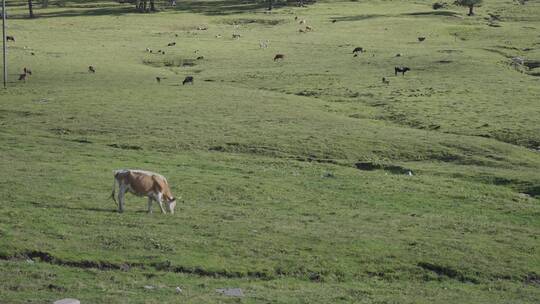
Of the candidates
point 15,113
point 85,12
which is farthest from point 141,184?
point 85,12

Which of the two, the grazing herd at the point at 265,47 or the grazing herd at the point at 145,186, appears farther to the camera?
the grazing herd at the point at 265,47

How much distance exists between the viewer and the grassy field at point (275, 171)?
65.3ft

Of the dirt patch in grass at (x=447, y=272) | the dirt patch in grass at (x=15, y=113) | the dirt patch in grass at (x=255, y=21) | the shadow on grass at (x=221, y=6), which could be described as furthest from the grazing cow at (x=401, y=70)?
the shadow on grass at (x=221, y=6)

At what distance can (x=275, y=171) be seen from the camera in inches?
1324

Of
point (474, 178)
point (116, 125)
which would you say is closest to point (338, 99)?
point (116, 125)

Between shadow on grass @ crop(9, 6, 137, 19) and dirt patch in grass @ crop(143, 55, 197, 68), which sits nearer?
dirt patch in grass @ crop(143, 55, 197, 68)

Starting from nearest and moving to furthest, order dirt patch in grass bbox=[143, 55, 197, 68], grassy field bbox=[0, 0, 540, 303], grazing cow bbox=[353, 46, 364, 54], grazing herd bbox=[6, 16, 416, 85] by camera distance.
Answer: grassy field bbox=[0, 0, 540, 303] < grazing herd bbox=[6, 16, 416, 85] < dirt patch in grass bbox=[143, 55, 197, 68] < grazing cow bbox=[353, 46, 364, 54]

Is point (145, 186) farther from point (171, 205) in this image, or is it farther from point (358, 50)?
point (358, 50)

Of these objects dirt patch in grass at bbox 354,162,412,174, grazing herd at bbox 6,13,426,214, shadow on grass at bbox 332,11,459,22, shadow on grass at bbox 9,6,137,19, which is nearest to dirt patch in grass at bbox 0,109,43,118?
dirt patch in grass at bbox 354,162,412,174

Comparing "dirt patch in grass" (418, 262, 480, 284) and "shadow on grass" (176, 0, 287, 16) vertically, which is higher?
"shadow on grass" (176, 0, 287, 16)

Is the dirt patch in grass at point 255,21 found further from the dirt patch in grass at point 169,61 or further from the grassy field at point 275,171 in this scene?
the dirt patch in grass at point 169,61

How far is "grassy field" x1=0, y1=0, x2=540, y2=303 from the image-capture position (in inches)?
783

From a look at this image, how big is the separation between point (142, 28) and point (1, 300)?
8368 cm

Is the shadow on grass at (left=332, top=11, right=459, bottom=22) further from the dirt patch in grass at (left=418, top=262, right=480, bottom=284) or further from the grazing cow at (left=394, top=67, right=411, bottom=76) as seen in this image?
the dirt patch in grass at (left=418, top=262, right=480, bottom=284)
